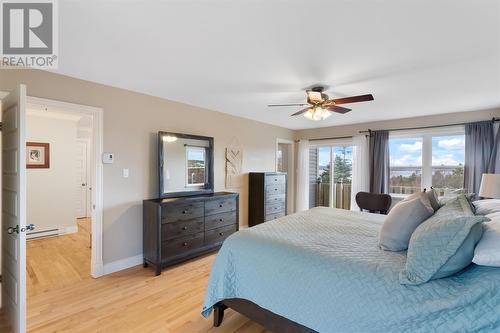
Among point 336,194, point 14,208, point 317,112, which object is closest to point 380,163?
point 336,194

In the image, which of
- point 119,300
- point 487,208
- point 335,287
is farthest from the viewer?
point 119,300

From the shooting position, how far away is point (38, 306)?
2334 millimetres

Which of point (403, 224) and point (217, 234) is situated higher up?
A: point (403, 224)

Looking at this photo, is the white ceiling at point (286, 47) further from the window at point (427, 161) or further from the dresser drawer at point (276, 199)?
the dresser drawer at point (276, 199)

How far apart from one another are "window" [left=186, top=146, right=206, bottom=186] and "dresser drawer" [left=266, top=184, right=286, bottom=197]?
4.96 feet

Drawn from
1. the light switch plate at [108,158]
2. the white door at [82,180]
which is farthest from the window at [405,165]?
the white door at [82,180]

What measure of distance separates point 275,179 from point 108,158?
323cm

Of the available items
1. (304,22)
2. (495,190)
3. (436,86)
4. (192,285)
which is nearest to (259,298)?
(192,285)

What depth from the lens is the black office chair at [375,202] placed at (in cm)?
387

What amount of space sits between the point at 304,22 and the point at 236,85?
1438 millimetres

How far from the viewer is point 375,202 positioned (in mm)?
3949

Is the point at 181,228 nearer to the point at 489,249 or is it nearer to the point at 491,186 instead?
the point at 489,249

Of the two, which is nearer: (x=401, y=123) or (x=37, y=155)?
(x=37, y=155)

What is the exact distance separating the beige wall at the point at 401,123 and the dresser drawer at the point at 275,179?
5.03ft
